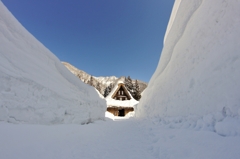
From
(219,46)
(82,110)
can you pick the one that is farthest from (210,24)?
(82,110)

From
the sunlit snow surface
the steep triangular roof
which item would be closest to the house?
the steep triangular roof

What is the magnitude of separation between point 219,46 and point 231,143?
107 inches

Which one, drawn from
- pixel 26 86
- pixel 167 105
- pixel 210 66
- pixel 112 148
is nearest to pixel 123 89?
pixel 167 105

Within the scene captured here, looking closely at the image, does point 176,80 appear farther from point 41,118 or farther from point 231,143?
point 41,118

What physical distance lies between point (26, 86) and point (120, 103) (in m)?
20.4

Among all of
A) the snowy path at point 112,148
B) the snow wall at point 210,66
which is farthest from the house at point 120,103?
the snowy path at point 112,148

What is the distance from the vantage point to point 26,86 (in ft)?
13.1

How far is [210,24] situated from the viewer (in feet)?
14.0

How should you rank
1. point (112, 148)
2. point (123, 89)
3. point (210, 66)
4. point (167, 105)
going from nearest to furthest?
1. point (112, 148)
2. point (210, 66)
3. point (167, 105)
4. point (123, 89)

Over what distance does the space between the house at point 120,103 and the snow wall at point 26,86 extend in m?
16.2

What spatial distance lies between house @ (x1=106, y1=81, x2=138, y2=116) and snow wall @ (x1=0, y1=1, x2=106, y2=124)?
16211 mm

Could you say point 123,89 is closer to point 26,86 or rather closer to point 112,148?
point 26,86

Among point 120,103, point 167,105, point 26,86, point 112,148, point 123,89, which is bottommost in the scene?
point 112,148

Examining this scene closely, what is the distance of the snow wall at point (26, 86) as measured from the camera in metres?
3.48
